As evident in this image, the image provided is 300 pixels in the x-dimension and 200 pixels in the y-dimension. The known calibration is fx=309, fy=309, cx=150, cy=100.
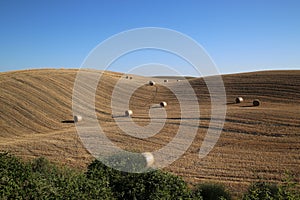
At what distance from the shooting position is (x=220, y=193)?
36.8 feet

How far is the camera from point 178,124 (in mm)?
25312

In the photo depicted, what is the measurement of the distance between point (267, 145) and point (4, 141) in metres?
18.3

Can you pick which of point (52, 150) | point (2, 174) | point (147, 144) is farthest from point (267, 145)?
point (2, 174)


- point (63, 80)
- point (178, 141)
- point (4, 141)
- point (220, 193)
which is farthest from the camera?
point (63, 80)

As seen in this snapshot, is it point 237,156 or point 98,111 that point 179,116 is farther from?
point 237,156

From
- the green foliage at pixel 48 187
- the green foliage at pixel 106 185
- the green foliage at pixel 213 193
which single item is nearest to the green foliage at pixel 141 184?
the green foliage at pixel 106 185

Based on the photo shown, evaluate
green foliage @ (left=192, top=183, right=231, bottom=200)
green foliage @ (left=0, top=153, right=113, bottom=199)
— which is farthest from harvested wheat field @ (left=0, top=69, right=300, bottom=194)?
green foliage @ (left=0, top=153, right=113, bottom=199)

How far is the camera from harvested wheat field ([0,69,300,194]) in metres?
15.5

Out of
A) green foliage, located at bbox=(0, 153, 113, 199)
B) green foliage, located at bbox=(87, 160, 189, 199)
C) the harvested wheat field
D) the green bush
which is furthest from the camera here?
the harvested wheat field

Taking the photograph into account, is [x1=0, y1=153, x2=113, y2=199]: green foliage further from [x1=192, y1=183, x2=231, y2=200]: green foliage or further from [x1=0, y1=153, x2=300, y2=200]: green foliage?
[x1=192, y1=183, x2=231, y2=200]: green foliage

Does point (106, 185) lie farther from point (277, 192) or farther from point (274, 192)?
point (274, 192)

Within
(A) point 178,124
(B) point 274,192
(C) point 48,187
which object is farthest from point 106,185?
(A) point 178,124

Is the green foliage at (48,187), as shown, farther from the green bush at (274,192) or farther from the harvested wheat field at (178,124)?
the harvested wheat field at (178,124)

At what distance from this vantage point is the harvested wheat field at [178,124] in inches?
609
